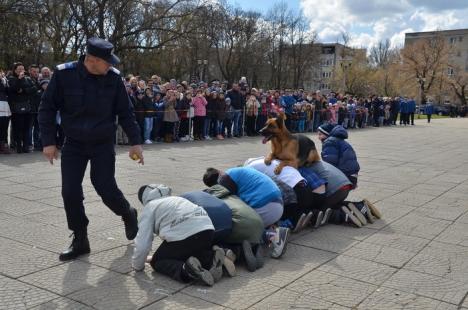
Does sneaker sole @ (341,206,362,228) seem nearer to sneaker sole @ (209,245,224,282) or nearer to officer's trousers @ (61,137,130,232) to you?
sneaker sole @ (209,245,224,282)

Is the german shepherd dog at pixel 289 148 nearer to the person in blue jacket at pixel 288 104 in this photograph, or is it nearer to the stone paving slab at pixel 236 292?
the stone paving slab at pixel 236 292

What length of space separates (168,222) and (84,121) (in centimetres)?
115

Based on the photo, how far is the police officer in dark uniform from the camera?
4.38 meters

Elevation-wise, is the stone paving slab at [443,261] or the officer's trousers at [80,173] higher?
the officer's trousers at [80,173]

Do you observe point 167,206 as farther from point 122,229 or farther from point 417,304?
point 417,304

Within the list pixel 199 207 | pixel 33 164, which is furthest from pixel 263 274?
pixel 33 164

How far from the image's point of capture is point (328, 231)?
592 centimetres

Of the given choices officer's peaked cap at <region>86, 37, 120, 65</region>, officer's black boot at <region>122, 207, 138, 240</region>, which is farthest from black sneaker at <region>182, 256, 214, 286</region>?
officer's peaked cap at <region>86, 37, 120, 65</region>

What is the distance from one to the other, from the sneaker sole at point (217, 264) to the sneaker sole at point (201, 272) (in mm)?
67

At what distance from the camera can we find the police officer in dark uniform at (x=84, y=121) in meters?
4.38

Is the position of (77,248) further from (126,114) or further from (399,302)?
(399,302)

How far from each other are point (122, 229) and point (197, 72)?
176 ft

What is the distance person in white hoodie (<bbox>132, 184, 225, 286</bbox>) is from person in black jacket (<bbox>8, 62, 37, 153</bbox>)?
7905mm

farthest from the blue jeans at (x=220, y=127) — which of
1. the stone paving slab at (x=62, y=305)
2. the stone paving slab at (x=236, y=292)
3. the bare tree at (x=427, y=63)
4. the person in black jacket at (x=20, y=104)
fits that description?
the bare tree at (x=427, y=63)
